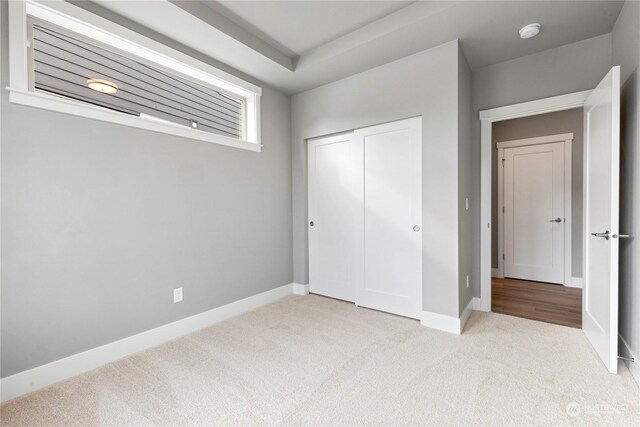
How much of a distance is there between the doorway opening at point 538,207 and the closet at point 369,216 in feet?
4.80

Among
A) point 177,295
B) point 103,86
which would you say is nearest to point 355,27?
point 103,86

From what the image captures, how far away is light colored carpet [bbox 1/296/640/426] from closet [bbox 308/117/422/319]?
61 cm

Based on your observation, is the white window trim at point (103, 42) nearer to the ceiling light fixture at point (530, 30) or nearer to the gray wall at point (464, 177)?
the gray wall at point (464, 177)

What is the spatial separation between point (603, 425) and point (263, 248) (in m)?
2.94

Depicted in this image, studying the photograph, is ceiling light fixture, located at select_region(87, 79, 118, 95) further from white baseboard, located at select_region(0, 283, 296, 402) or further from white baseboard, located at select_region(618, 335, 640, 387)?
white baseboard, located at select_region(618, 335, 640, 387)

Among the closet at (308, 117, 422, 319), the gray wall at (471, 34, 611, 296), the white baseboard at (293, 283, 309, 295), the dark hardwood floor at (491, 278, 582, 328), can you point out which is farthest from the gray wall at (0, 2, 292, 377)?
the dark hardwood floor at (491, 278, 582, 328)

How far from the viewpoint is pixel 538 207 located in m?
4.31

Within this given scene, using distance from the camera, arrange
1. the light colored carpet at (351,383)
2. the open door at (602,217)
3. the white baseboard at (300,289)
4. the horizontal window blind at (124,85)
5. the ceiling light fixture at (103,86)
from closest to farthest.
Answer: the light colored carpet at (351,383)
the open door at (602,217)
the horizontal window blind at (124,85)
the ceiling light fixture at (103,86)
the white baseboard at (300,289)

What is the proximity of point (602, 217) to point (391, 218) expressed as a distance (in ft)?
5.21

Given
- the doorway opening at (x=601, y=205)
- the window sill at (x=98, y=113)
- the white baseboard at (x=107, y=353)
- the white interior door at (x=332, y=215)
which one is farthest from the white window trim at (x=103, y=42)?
the doorway opening at (x=601, y=205)

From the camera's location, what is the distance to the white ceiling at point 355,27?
220 cm

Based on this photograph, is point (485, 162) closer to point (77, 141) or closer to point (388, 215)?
point (388, 215)

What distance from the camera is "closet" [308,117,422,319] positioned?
115 inches

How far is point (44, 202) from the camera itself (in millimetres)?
1902
